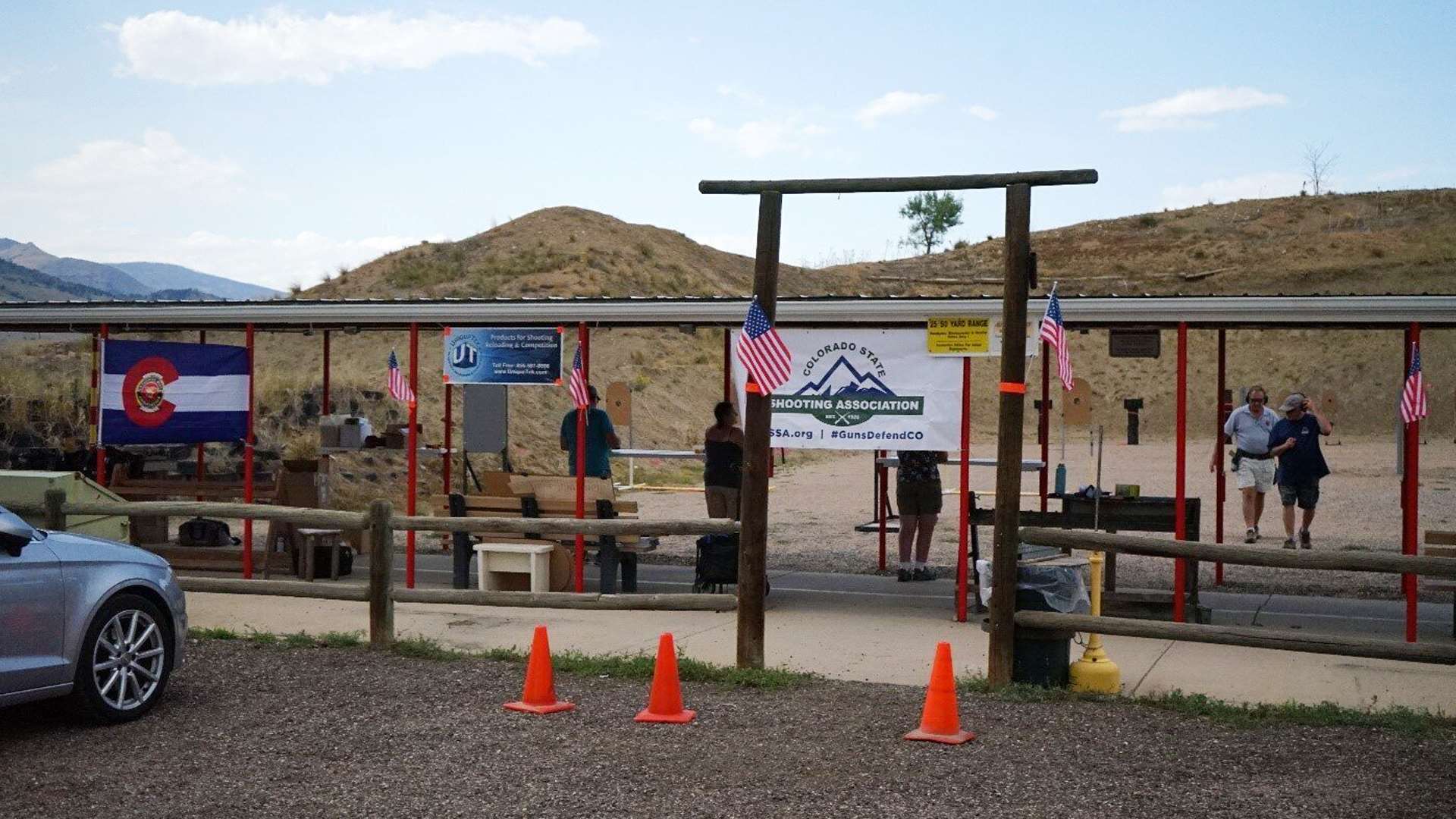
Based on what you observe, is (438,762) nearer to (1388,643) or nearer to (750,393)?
(750,393)

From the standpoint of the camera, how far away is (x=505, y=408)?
698 inches

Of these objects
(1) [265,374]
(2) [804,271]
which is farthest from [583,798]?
Result: (2) [804,271]

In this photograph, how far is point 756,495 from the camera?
9484 millimetres

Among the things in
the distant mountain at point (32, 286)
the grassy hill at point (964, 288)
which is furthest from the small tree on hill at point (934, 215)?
the distant mountain at point (32, 286)

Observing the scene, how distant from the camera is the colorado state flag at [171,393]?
1415 centimetres

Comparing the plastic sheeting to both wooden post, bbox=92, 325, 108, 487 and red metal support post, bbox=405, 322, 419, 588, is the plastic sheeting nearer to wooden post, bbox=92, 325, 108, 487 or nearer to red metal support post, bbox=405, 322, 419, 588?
red metal support post, bbox=405, 322, 419, 588

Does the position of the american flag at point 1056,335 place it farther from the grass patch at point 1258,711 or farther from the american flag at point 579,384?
the american flag at point 579,384

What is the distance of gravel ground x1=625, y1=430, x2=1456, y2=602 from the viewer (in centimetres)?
1547

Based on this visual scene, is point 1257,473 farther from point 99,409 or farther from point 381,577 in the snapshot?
point 99,409

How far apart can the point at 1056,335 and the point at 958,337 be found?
76.1 inches

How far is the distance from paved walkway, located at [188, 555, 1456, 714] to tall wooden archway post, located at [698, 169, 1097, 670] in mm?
777

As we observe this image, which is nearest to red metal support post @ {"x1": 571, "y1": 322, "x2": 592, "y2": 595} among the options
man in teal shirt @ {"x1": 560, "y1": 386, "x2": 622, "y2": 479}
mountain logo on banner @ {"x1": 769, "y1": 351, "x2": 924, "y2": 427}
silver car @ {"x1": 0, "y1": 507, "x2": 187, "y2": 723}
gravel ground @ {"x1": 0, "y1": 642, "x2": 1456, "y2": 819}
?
man in teal shirt @ {"x1": 560, "y1": 386, "x2": 622, "y2": 479}

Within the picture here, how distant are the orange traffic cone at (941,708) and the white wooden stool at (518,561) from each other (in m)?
6.05

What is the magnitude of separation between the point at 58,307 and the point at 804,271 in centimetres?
6333
